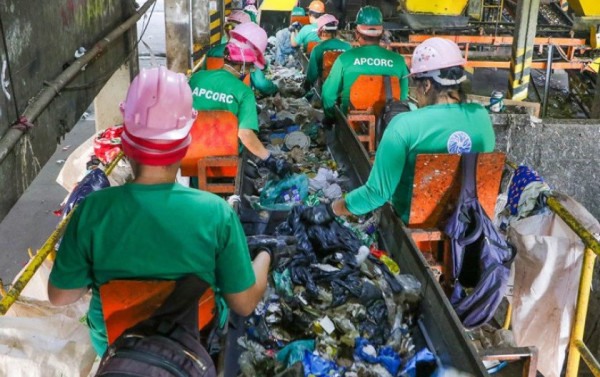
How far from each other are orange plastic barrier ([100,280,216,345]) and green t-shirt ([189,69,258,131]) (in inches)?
132

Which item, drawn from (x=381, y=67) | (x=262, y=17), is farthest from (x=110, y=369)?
(x=262, y=17)

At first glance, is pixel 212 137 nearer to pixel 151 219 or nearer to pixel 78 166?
pixel 78 166

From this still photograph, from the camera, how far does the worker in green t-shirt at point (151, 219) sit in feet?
6.61

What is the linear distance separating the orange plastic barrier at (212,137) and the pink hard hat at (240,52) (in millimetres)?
458

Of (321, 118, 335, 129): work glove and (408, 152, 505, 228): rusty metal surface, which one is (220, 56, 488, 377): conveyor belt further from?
(321, 118, 335, 129): work glove

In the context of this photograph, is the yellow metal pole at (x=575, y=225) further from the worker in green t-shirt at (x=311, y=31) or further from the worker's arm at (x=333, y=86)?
the worker in green t-shirt at (x=311, y=31)

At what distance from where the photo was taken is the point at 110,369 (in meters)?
1.85

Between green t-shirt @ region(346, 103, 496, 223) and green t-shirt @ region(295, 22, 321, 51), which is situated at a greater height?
green t-shirt @ region(346, 103, 496, 223)

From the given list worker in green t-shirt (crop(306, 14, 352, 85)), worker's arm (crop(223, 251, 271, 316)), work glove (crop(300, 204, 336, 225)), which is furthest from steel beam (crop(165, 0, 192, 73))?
worker's arm (crop(223, 251, 271, 316))

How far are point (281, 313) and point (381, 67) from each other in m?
3.76

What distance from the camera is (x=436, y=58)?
145 inches

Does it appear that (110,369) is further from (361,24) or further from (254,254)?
(361,24)

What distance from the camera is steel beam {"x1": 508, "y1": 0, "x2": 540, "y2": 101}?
10.2 m

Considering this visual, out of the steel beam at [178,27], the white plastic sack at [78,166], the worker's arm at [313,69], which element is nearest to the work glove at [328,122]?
the worker's arm at [313,69]
